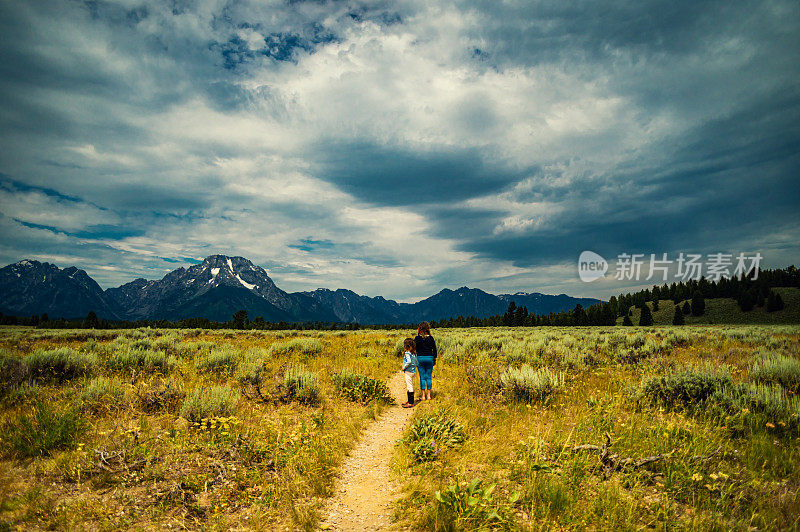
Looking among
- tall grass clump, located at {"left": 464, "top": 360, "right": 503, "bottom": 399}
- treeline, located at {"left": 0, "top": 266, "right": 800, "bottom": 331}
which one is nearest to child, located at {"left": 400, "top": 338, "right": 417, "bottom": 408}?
tall grass clump, located at {"left": 464, "top": 360, "right": 503, "bottom": 399}

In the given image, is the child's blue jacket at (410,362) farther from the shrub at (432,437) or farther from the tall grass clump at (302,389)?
the shrub at (432,437)

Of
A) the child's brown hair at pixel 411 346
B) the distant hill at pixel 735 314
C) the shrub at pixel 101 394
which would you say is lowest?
the distant hill at pixel 735 314

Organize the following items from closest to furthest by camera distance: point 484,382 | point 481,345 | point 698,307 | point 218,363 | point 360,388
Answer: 1. point 484,382
2. point 360,388
3. point 218,363
4. point 481,345
5. point 698,307

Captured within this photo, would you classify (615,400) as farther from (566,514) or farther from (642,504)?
(566,514)

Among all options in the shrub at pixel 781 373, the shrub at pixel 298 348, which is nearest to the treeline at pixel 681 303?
the shrub at pixel 298 348

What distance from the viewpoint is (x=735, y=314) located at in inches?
3799

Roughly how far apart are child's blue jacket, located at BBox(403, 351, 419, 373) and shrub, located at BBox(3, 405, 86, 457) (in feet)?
24.3

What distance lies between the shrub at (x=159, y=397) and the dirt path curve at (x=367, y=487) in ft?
14.5

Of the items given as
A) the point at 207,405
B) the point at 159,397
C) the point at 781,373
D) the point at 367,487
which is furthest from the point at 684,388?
the point at 159,397

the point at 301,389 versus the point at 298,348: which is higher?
the point at 301,389

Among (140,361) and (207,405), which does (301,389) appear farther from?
(140,361)

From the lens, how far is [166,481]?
4.69 m

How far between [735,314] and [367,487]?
13910cm

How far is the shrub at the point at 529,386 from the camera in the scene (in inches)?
312
